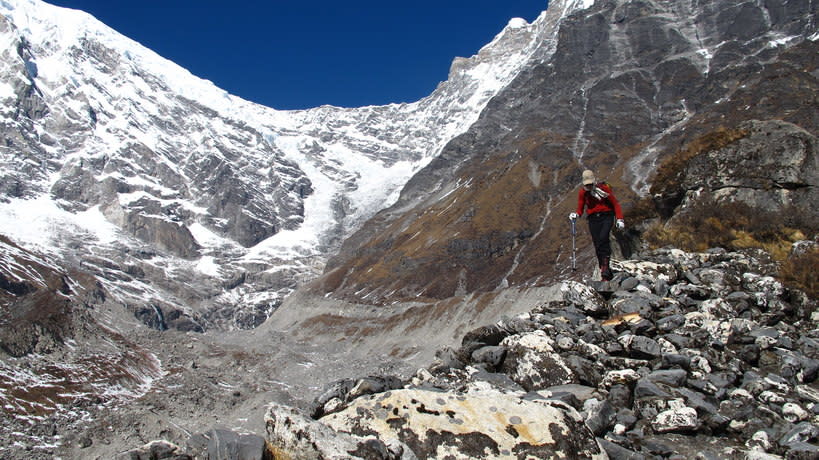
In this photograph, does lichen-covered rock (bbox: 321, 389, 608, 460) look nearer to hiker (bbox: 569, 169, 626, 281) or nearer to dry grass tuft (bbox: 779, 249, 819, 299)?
dry grass tuft (bbox: 779, 249, 819, 299)

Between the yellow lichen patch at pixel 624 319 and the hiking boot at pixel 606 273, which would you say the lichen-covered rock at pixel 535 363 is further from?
the hiking boot at pixel 606 273

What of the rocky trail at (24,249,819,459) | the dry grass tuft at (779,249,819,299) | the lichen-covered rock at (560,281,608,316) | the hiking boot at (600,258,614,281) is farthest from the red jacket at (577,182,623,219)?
the dry grass tuft at (779,249,819,299)

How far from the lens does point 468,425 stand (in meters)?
8.68

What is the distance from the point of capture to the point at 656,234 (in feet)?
72.9

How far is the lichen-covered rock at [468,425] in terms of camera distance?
838 cm

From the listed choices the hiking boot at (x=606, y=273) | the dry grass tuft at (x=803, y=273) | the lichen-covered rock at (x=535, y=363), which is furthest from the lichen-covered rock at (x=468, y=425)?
the hiking boot at (x=606, y=273)

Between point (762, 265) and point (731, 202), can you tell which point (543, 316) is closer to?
point (762, 265)

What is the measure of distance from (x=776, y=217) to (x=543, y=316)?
952 centimetres

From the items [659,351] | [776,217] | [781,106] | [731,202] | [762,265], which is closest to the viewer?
[659,351]

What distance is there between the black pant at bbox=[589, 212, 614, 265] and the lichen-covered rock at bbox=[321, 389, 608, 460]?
997 centimetres

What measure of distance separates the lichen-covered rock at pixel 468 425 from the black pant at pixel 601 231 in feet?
32.7

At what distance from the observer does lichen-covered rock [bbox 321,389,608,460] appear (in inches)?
330

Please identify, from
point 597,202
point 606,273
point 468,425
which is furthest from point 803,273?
point 468,425

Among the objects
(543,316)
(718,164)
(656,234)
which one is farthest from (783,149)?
(543,316)
